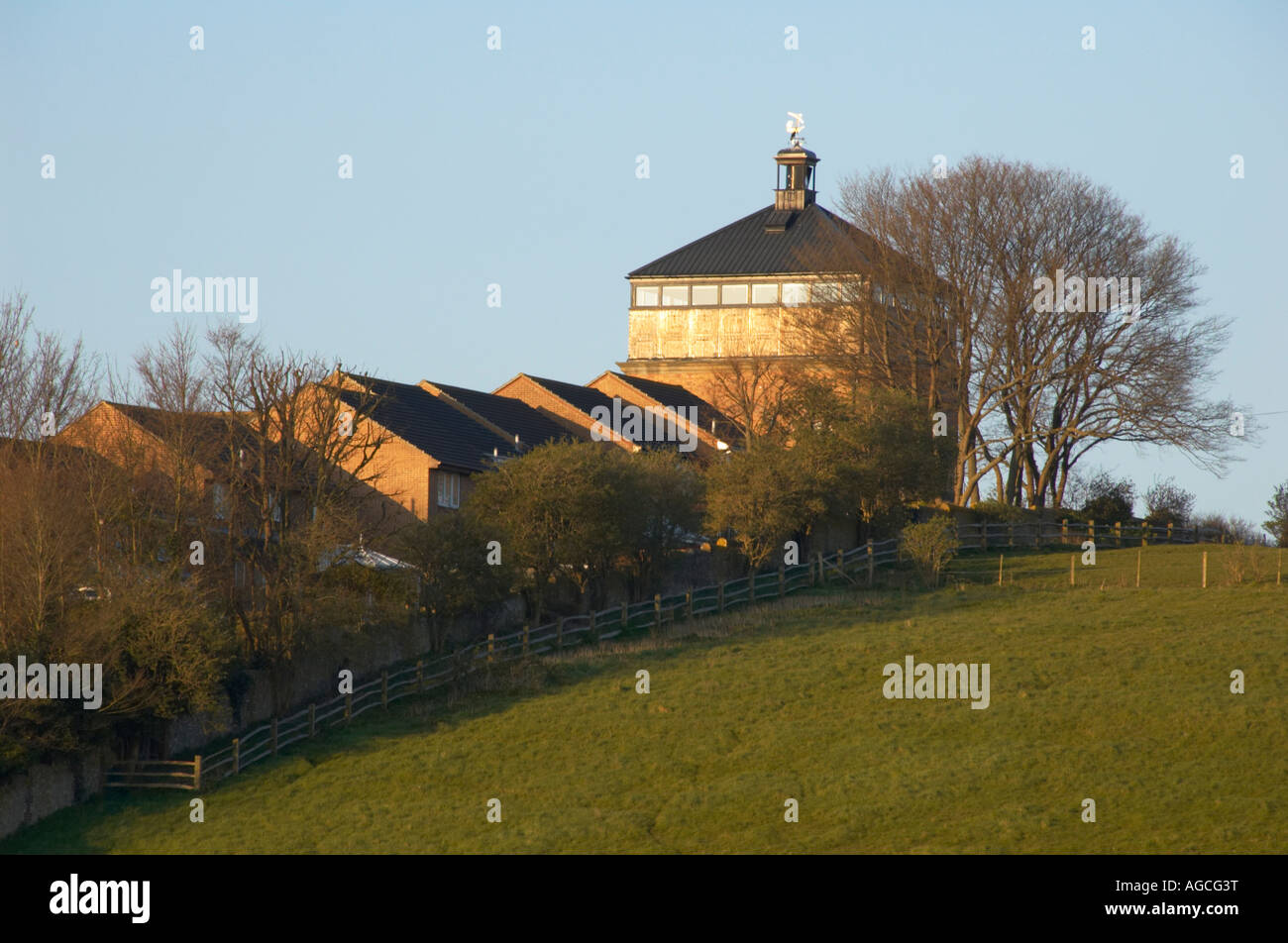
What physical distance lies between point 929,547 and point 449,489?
46.5ft

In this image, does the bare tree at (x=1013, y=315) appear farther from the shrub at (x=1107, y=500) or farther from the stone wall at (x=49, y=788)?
the stone wall at (x=49, y=788)

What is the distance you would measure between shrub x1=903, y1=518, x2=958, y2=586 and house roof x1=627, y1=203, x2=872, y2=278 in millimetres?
22096

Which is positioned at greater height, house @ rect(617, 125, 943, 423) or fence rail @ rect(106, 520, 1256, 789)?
house @ rect(617, 125, 943, 423)

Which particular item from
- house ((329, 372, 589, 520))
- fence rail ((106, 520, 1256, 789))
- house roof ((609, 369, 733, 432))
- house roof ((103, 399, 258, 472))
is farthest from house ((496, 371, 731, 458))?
house roof ((103, 399, 258, 472))

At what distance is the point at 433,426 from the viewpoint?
5347 cm

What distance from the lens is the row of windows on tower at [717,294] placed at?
69.4m

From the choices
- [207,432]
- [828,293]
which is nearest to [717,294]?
[828,293]

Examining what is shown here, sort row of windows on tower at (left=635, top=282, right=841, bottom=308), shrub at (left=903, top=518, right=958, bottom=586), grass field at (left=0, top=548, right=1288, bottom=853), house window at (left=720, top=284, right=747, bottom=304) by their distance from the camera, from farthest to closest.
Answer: house window at (left=720, top=284, right=747, bottom=304) < row of windows on tower at (left=635, top=282, right=841, bottom=308) < shrub at (left=903, top=518, right=958, bottom=586) < grass field at (left=0, top=548, right=1288, bottom=853)

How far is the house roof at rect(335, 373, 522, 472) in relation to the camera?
167 ft

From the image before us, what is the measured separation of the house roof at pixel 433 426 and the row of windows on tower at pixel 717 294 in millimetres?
16892

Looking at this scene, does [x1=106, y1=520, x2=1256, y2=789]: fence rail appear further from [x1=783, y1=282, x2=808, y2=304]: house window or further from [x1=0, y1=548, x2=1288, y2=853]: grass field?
[x1=783, y1=282, x2=808, y2=304]: house window

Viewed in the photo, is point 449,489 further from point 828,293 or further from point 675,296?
point 675,296
